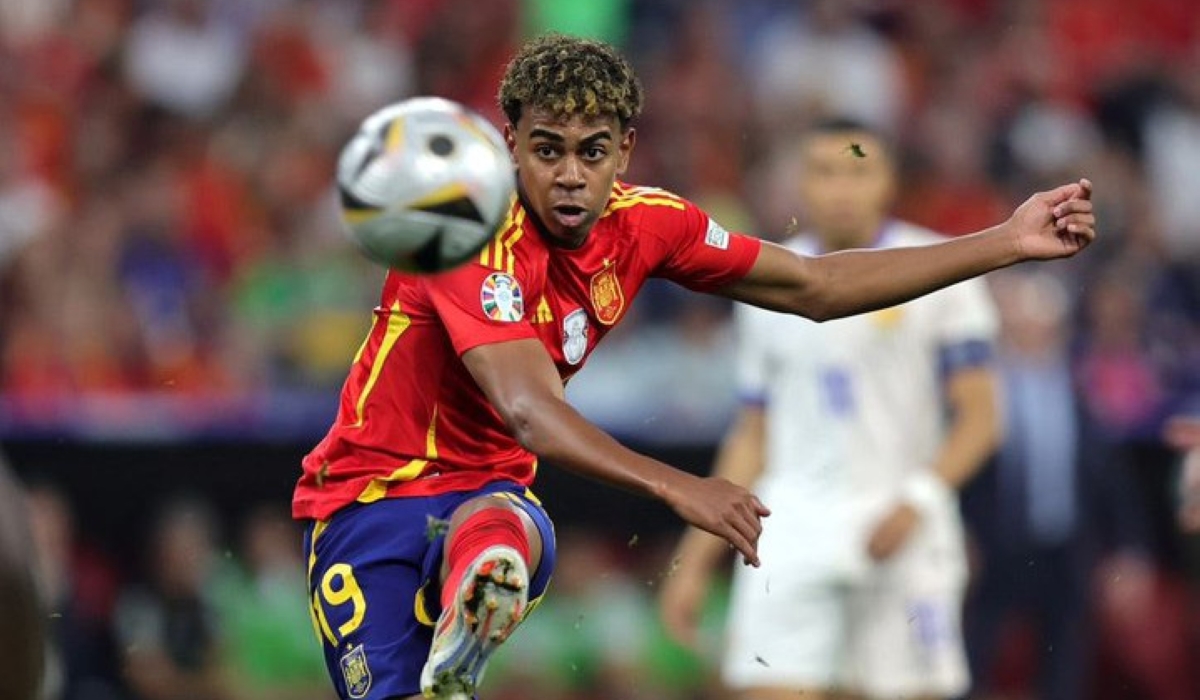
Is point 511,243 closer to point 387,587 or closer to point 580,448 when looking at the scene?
point 580,448

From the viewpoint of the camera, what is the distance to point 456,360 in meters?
6.36

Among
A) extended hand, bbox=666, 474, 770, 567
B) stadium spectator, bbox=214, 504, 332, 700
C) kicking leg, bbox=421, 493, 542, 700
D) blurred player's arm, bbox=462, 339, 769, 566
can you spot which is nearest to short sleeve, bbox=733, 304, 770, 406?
A: stadium spectator, bbox=214, 504, 332, 700

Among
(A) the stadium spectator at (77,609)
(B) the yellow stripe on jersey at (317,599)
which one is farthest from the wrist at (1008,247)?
(A) the stadium spectator at (77,609)

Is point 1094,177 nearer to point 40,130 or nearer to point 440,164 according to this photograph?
point 40,130

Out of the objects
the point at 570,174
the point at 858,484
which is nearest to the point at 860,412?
the point at 858,484

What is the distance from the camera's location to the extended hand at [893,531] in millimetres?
9258

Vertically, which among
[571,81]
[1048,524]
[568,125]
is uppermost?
[571,81]

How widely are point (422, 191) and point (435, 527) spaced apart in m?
1.03

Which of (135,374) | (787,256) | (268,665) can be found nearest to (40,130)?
(135,374)

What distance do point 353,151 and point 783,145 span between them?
8261 millimetres

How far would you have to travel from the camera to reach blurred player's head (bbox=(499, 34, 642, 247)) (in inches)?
241

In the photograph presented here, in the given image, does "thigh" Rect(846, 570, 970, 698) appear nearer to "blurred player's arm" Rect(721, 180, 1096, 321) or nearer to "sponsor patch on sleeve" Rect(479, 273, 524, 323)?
"blurred player's arm" Rect(721, 180, 1096, 321)

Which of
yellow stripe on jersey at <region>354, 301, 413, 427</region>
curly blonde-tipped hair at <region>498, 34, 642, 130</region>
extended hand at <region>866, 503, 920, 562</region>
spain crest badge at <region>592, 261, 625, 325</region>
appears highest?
curly blonde-tipped hair at <region>498, 34, 642, 130</region>

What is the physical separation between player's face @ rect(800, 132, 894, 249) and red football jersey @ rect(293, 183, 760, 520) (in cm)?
293
